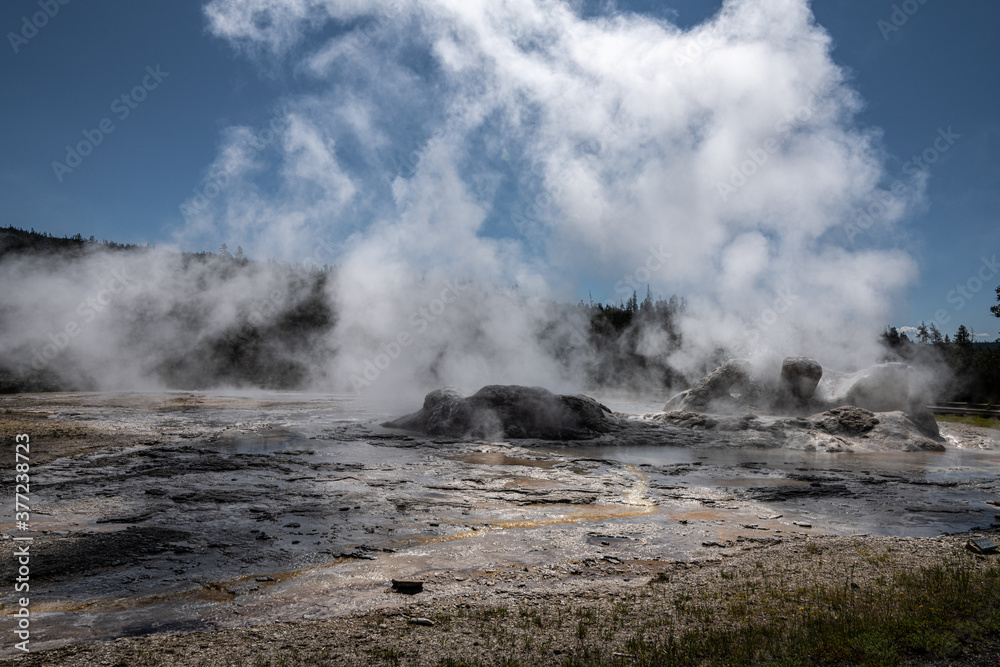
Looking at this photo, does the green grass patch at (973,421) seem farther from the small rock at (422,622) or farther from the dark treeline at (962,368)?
the small rock at (422,622)

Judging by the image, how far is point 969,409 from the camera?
24.4 metres

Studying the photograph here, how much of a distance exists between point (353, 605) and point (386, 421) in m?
13.8

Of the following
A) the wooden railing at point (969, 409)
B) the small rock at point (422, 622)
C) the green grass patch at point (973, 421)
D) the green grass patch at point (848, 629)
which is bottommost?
the small rock at point (422, 622)

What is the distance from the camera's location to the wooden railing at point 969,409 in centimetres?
2331

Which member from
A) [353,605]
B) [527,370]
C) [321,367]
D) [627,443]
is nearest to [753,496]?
[627,443]

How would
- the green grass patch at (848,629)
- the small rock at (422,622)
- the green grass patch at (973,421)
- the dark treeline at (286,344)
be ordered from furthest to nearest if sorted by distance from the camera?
the dark treeline at (286,344) → the green grass patch at (973,421) → the small rock at (422,622) → the green grass patch at (848,629)

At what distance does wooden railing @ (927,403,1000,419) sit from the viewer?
2331cm

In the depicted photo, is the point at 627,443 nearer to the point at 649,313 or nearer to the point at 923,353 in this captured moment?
the point at 923,353
